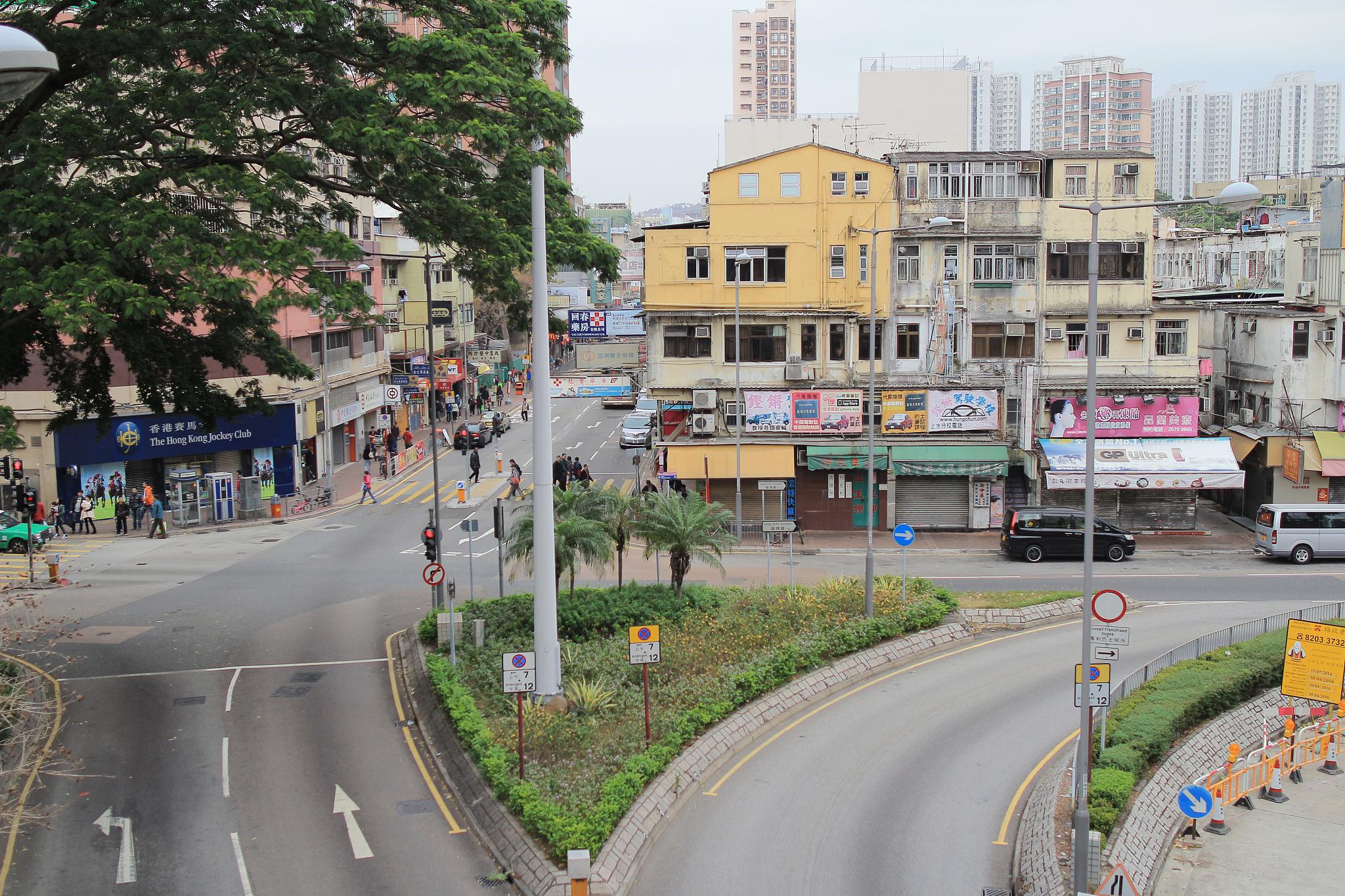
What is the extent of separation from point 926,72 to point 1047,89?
109m

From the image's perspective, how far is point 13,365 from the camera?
25.6m

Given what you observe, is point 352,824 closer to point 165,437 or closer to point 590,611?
point 590,611

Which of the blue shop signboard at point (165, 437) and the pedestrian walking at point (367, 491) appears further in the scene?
the pedestrian walking at point (367, 491)

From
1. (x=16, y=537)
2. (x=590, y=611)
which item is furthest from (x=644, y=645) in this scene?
(x=16, y=537)

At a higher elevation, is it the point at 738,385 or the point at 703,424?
the point at 738,385

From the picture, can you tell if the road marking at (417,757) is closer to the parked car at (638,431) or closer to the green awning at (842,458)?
the green awning at (842,458)

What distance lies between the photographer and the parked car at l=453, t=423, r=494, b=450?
63.1 m

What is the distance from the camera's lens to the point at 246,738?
21.9 metres

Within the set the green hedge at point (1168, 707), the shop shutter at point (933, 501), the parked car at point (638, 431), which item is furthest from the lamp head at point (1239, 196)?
the parked car at point (638, 431)

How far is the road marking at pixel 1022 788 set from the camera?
60.0 ft

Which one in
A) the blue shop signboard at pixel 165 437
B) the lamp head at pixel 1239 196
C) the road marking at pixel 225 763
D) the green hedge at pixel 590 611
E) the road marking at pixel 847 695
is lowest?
the road marking at pixel 847 695

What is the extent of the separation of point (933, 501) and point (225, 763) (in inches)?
1150

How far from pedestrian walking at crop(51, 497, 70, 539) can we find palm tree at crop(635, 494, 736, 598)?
82.8ft

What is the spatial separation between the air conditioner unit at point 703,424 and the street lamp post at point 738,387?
913 millimetres
